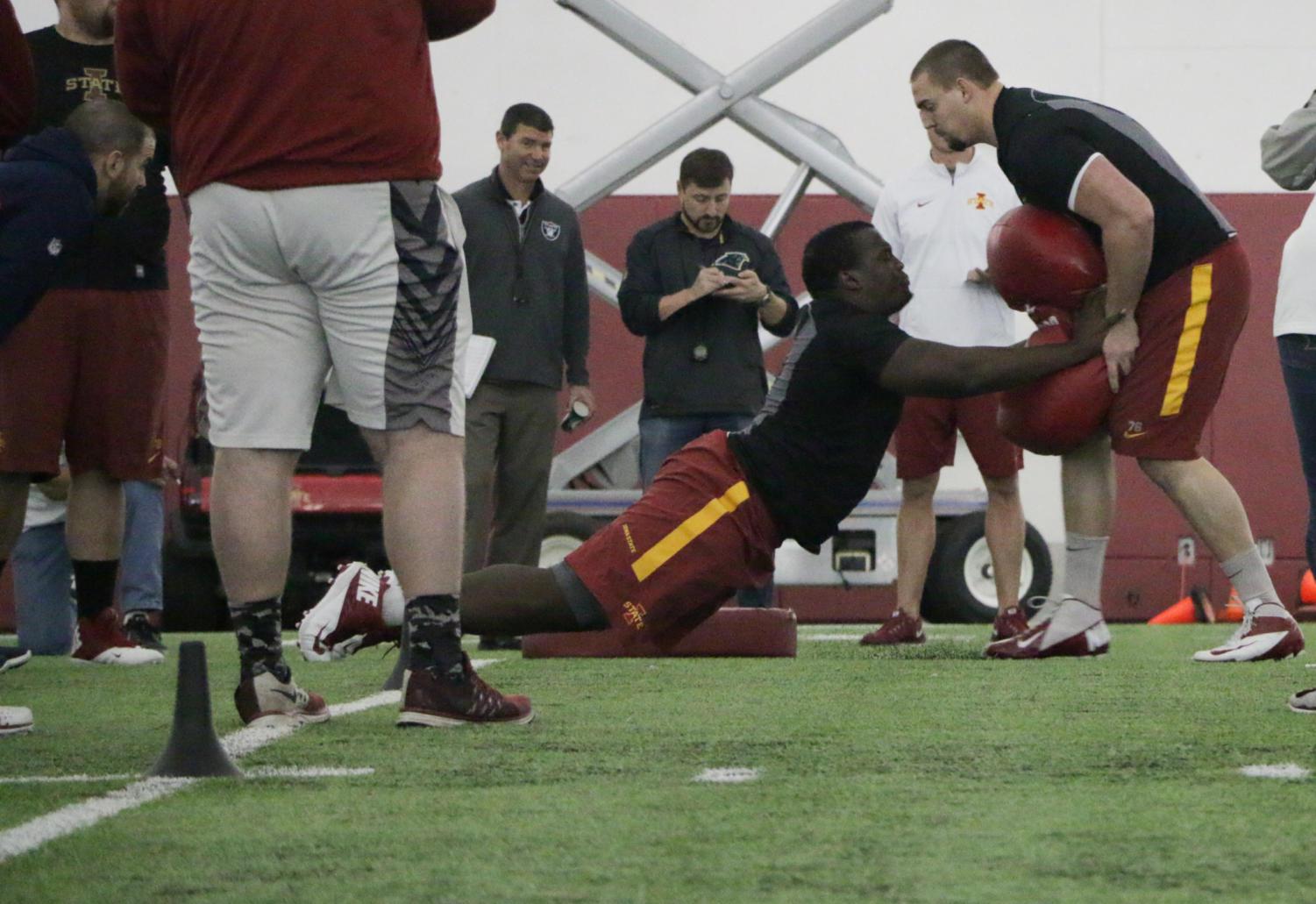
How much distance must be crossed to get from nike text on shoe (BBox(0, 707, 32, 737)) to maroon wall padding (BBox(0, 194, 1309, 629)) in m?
5.71

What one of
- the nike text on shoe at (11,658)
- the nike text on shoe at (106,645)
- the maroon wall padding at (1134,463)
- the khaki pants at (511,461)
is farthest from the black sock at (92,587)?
the maroon wall padding at (1134,463)

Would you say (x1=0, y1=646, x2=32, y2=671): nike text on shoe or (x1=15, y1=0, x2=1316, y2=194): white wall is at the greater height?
(x1=15, y1=0, x2=1316, y2=194): white wall

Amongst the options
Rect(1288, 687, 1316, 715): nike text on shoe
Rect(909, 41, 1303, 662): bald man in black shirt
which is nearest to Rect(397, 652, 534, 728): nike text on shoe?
Rect(1288, 687, 1316, 715): nike text on shoe

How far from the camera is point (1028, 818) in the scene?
6.85ft

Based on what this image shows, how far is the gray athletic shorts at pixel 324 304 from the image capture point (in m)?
2.98

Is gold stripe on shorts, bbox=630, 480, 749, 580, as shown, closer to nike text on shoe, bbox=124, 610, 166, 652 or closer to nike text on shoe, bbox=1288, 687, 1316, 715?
nike text on shoe, bbox=1288, 687, 1316, 715

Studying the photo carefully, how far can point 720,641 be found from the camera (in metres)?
4.83

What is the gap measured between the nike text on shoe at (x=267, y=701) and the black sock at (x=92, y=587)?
74.8 inches

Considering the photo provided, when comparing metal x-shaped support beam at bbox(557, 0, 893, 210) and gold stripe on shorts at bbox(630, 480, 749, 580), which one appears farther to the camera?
metal x-shaped support beam at bbox(557, 0, 893, 210)

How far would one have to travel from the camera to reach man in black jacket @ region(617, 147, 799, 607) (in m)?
5.99

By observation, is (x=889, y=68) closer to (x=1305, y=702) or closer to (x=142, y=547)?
(x=142, y=547)

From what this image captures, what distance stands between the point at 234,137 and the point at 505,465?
290 cm

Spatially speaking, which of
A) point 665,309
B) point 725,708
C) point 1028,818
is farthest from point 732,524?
point 665,309

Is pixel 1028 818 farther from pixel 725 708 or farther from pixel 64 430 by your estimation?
pixel 64 430
